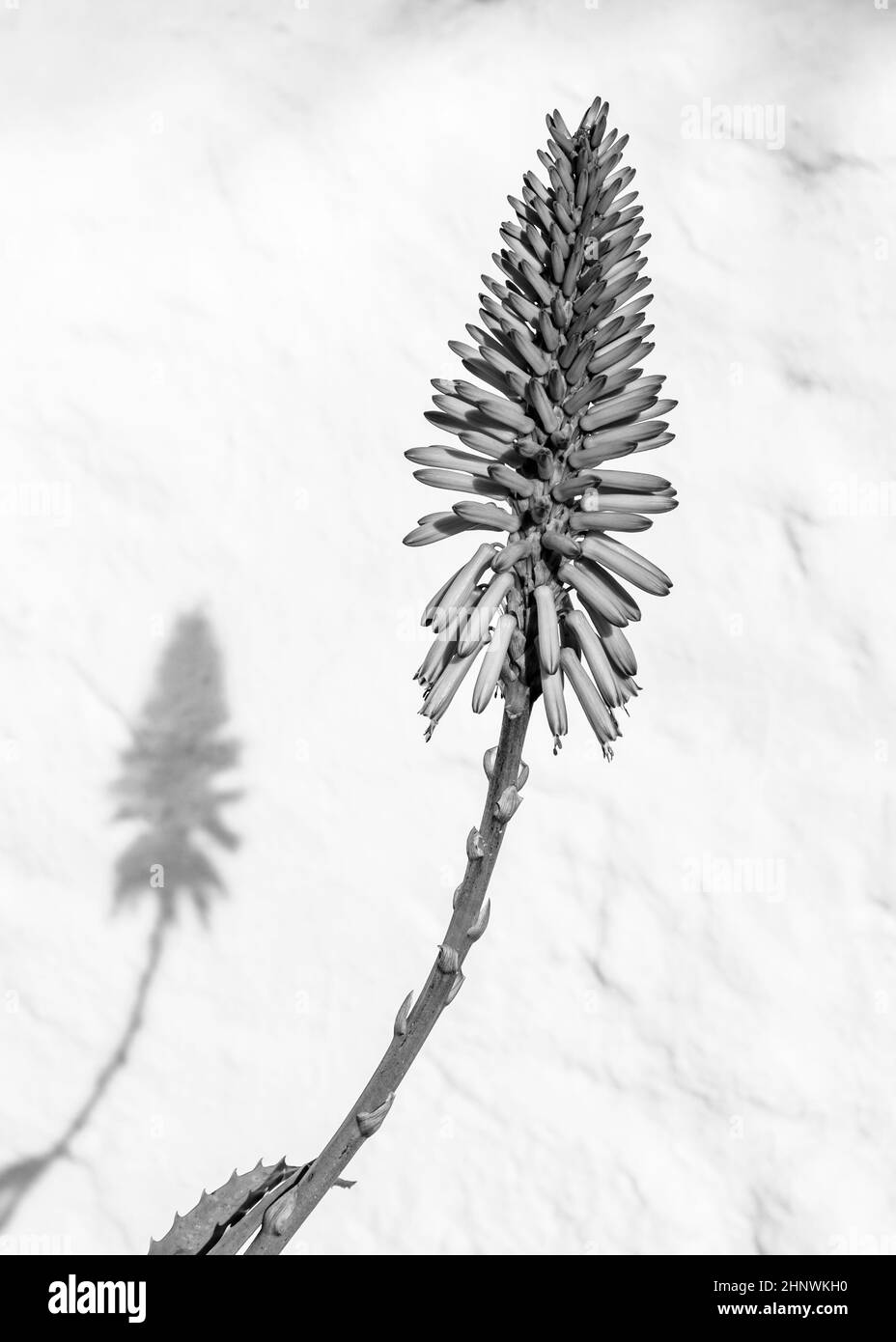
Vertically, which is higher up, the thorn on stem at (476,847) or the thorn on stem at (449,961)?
the thorn on stem at (476,847)

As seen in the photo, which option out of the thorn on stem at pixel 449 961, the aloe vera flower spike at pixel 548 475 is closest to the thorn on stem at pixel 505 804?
the aloe vera flower spike at pixel 548 475

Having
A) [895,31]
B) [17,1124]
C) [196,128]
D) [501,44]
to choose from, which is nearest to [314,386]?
[196,128]

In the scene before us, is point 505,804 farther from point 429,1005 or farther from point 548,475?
point 548,475

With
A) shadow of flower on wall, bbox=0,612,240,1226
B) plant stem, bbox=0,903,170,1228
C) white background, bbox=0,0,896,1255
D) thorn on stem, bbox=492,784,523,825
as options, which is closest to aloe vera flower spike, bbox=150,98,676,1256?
thorn on stem, bbox=492,784,523,825

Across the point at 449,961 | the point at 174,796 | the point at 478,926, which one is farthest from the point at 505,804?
the point at 174,796

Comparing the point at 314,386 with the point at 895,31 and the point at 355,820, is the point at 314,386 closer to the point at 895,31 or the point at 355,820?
the point at 355,820

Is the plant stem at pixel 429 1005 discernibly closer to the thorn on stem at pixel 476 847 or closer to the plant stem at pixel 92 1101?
the thorn on stem at pixel 476 847

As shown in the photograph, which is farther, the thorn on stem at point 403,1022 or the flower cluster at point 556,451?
the thorn on stem at point 403,1022
